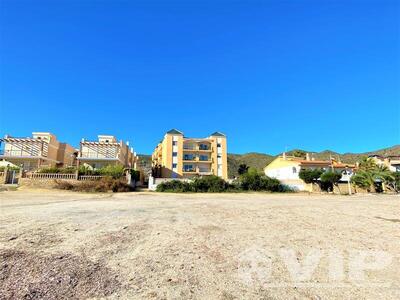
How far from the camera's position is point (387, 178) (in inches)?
1716

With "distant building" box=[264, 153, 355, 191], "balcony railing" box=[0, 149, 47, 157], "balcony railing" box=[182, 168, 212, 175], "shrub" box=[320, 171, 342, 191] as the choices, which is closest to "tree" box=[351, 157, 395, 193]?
"distant building" box=[264, 153, 355, 191]

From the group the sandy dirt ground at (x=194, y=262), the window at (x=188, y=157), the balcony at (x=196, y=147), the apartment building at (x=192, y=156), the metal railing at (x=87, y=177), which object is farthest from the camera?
the balcony at (x=196, y=147)

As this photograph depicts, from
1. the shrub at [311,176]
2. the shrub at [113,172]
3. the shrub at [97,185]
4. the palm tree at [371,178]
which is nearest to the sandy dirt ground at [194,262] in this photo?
the shrub at [97,185]

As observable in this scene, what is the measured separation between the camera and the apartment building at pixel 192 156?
54.9 m

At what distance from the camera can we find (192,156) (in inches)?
2226

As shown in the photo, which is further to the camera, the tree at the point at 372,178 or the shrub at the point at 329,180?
the tree at the point at 372,178

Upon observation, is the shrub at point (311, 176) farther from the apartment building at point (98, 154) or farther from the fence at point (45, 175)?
the fence at point (45, 175)

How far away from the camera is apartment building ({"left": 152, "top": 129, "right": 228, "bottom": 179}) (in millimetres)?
54906

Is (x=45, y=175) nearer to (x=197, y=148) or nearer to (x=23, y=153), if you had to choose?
(x=23, y=153)

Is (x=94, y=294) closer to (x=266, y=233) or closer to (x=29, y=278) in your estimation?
(x=29, y=278)

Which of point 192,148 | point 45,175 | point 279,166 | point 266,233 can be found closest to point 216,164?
point 192,148

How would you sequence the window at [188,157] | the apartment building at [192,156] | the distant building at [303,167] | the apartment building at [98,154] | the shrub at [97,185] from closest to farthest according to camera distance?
the shrub at [97,185], the apartment building at [98,154], the distant building at [303,167], the apartment building at [192,156], the window at [188,157]

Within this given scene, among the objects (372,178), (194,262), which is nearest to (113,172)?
(194,262)

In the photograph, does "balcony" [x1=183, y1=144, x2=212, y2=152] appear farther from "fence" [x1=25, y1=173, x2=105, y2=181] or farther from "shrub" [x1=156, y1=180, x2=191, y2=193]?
"fence" [x1=25, y1=173, x2=105, y2=181]
